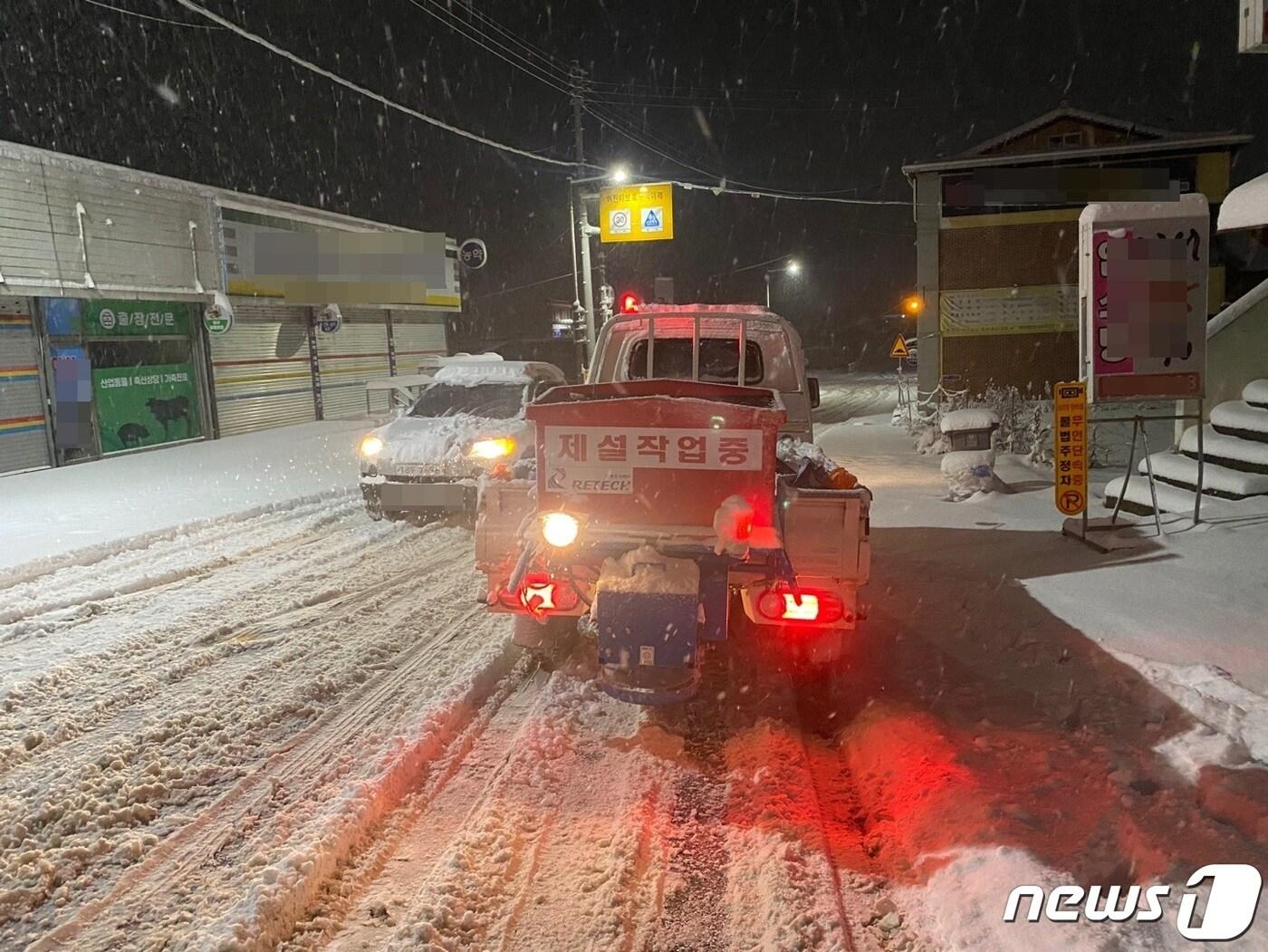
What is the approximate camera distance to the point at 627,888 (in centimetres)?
326

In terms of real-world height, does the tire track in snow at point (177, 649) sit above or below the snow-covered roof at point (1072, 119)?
below

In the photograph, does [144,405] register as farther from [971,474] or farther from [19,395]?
[971,474]

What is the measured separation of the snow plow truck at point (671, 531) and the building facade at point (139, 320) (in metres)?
13.5

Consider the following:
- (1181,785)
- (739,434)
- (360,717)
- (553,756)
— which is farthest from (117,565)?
(1181,785)

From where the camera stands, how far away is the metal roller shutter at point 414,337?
26750mm

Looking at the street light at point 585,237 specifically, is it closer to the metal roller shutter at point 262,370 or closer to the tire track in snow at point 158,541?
the metal roller shutter at point 262,370

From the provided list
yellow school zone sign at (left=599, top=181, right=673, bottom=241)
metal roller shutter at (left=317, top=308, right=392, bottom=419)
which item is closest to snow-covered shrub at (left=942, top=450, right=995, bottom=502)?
yellow school zone sign at (left=599, top=181, right=673, bottom=241)

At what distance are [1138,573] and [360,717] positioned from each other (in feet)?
18.5

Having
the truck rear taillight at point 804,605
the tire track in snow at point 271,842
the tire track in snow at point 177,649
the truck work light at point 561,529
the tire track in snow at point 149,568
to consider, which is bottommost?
the tire track in snow at point 271,842

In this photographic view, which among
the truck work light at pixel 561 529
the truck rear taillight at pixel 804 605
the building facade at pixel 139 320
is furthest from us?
the building facade at pixel 139 320

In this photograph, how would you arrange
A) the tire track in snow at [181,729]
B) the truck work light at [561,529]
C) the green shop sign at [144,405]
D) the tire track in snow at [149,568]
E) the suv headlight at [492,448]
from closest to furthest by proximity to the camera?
the tire track in snow at [181,729] < the truck work light at [561,529] < the tire track in snow at [149,568] < the suv headlight at [492,448] < the green shop sign at [144,405]

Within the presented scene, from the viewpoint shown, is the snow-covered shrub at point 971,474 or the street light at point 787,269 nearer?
the snow-covered shrub at point 971,474

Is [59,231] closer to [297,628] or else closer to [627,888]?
[297,628]

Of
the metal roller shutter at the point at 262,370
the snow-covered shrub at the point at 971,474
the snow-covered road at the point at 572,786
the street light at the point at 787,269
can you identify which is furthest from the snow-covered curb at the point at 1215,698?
the street light at the point at 787,269
